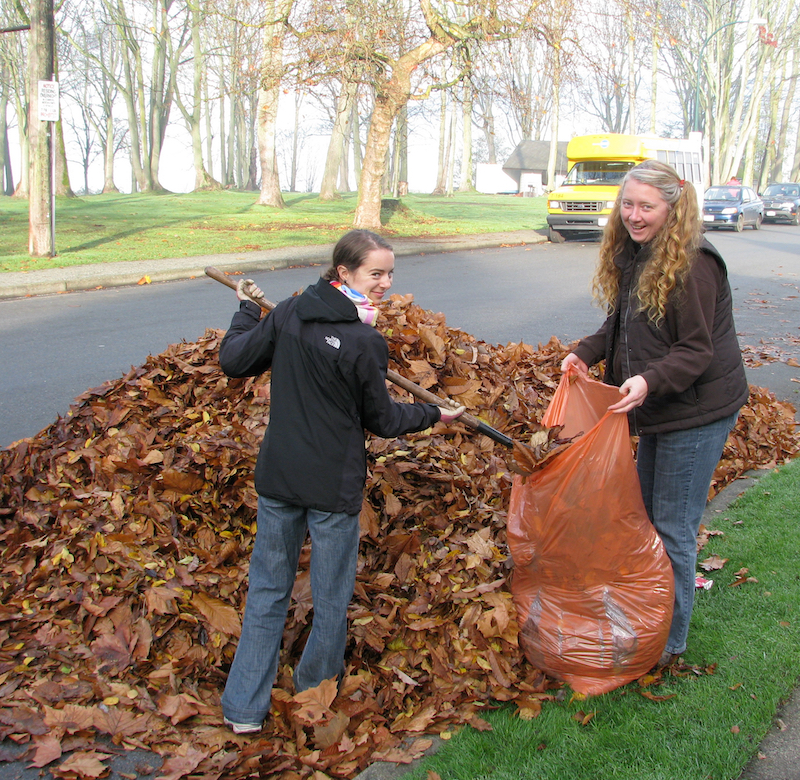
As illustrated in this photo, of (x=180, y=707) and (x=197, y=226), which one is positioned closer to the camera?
(x=180, y=707)

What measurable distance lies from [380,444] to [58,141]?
3015 cm

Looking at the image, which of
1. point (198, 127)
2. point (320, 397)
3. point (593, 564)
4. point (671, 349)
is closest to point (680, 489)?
point (593, 564)

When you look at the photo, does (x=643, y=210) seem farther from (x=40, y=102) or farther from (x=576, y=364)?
(x=40, y=102)

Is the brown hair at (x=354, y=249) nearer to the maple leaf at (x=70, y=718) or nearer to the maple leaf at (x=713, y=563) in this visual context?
the maple leaf at (x=70, y=718)

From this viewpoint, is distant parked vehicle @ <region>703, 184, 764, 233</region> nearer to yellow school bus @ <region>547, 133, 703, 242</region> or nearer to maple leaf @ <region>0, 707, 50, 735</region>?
yellow school bus @ <region>547, 133, 703, 242</region>

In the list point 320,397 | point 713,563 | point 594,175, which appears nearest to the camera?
point 320,397

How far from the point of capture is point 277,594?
8.57 feet

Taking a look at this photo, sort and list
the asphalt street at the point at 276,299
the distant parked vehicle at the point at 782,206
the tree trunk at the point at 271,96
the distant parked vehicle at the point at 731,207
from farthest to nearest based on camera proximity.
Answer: the distant parked vehicle at the point at 782,206 < the distant parked vehicle at the point at 731,207 < the tree trunk at the point at 271,96 < the asphalt street at the point at 276,299

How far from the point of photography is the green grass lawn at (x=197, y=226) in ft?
49.9

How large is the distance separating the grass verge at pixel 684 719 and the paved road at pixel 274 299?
369 cm

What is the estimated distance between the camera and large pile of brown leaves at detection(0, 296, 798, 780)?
8.52 feet

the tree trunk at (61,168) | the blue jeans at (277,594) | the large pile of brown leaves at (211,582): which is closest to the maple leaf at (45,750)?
the large pile of brown leaves at (211,582)

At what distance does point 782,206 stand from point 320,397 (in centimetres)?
3401

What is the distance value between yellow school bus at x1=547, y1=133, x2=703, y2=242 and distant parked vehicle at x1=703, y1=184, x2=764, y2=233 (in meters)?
5.70
